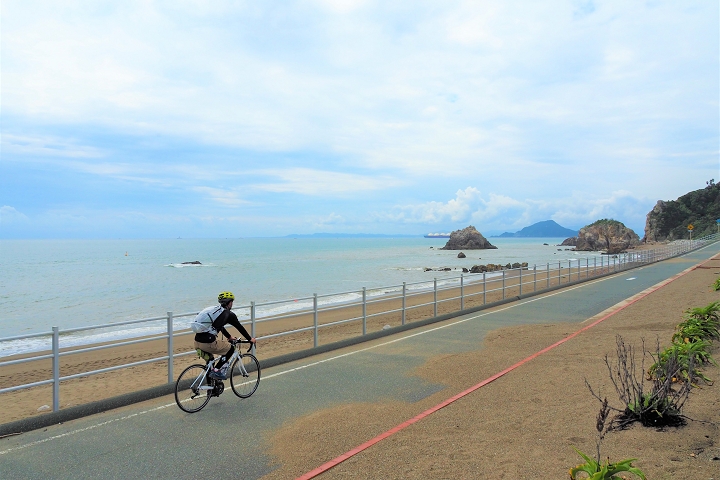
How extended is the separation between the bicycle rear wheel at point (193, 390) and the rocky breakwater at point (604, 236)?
445 ft

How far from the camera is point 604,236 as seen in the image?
14375 cm

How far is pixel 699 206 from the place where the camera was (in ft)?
422

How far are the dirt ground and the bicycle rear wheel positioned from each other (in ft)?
4.92

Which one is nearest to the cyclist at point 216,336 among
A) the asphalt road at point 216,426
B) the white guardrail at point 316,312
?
the asphalt road at point 216,426

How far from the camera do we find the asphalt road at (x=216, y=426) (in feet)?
16.6

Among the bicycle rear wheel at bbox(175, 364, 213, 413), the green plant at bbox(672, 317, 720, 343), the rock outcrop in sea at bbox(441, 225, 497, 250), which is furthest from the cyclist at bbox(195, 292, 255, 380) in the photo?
the rock outcrop in sea at bbox(441, 225, 497, 250)

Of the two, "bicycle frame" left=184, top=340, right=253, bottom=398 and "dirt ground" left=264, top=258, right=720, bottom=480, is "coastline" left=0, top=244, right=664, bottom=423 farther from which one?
"dirt ground" left=264, top=258, right=720, bottom=480

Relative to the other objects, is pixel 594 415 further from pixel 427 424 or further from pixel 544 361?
pixel 544 361

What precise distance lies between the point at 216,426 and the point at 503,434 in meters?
3.36

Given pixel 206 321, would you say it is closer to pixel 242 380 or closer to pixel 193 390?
pixel 193 390

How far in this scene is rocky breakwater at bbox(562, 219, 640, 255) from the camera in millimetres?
135238

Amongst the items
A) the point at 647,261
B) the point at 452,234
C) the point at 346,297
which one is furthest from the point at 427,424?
the point at 452,234

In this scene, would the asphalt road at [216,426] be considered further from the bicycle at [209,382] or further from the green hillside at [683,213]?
the green hillside at [683,213]

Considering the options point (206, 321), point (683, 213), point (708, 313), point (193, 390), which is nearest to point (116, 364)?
point (193, 390)
